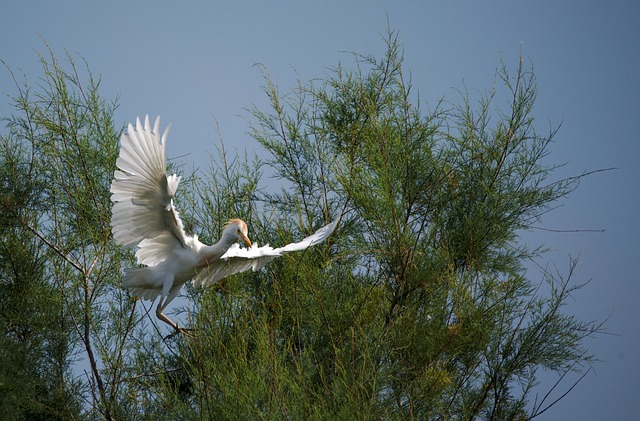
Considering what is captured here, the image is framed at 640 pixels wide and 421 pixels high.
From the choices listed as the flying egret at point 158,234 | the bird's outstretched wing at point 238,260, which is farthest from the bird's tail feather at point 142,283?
the bird's outstretched wing at point 238,260

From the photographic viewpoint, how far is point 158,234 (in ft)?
14.4

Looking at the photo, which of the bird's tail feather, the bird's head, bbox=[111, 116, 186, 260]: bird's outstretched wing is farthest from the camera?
the bird's tail feather

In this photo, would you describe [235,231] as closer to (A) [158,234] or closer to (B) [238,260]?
(B) [238,260]

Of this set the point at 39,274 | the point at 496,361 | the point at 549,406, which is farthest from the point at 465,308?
the point at 39,274

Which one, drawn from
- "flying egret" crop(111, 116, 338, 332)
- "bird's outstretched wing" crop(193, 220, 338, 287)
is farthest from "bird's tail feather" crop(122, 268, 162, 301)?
"bird's outstretched wing" crop(193, 220, 338, 287)

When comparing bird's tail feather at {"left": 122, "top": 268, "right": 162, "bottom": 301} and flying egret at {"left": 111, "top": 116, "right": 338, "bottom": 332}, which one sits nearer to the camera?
flying egret at {"left": 111, "top": 116, "right": 338, "bottom": 332}

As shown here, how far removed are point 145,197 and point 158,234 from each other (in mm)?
306

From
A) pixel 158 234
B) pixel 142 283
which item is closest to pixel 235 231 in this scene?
pixel 158 234

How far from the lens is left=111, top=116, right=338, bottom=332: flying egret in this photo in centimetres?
392

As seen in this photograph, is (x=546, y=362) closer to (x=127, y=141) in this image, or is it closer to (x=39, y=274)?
(x=127, y=141)

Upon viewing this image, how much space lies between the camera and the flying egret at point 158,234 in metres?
3.92

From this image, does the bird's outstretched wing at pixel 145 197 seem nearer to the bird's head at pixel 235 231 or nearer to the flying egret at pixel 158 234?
the flying egret at pixel 158 234

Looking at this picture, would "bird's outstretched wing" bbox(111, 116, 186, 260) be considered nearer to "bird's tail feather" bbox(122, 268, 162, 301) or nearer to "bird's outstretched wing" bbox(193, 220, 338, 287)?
"bird's tail feather" bbox(122, 268, 162, 301)

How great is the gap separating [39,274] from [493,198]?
3.01m
